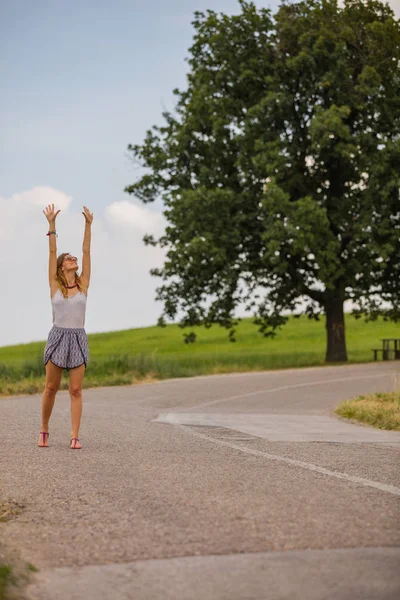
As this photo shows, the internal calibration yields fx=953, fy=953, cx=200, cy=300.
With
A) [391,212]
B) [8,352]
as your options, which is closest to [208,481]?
[391,212]

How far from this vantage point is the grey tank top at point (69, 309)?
10.0 m

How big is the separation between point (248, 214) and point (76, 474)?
3066cm

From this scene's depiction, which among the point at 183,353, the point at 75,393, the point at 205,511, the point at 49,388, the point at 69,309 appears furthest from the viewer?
the point at 183,353

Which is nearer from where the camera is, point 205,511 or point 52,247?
point 205,511

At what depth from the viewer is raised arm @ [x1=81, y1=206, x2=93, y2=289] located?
10.2m

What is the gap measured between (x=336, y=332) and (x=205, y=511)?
34812mm

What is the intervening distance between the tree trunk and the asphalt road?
26917 millimetres

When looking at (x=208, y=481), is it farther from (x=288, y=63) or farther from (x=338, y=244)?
(x=288, y=63)

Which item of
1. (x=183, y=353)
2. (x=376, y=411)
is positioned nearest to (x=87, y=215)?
(x=376, y=411)

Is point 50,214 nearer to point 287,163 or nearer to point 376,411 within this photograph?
point 376,411

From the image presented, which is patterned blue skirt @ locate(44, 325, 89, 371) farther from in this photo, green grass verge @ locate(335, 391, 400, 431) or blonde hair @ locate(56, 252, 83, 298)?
green grass verge @ locate(335, 391, 400, 431)

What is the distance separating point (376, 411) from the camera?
1588cm

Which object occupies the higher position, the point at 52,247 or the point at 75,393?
the point at 52,247

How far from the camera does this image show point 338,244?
36.7 m
